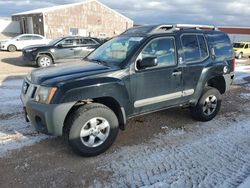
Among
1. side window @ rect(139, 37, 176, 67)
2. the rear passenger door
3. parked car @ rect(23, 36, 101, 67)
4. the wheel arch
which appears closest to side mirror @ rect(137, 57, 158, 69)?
side window @ rect(139, 37, 176, 67)

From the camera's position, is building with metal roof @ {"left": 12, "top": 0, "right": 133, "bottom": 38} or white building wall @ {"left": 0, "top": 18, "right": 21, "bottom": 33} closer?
building with metal roof @ {"left": 12, "top": 0, "right": 133, "bottom": 38}

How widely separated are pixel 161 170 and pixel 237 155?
1.32 metres

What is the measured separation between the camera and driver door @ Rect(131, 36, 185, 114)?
4184 millimetres

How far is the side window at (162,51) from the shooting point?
4314 mm

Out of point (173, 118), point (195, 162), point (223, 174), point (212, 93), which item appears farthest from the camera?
point (173, 118)

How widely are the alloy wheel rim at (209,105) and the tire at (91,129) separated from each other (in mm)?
2224

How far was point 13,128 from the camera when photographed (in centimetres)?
480

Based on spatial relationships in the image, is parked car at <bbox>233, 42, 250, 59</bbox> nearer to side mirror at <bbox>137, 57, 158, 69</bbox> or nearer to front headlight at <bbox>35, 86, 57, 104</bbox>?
side mirror at <bbox>137, 57, 158, 69</bbox>

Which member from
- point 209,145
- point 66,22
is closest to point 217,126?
point 209,145

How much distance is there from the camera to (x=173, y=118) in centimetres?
562

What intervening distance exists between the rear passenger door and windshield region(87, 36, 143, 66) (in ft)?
3.22

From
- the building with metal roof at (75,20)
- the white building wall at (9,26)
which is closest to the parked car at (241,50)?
A: the building with metal roof at (75,20)

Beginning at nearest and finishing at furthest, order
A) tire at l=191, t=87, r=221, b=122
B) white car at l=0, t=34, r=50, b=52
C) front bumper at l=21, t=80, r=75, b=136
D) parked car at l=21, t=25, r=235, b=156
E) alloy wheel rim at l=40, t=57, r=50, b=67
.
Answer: front bumper at l=21, t=80, r=75, b=136
parked car at l=21, t=25, r=235, b=156
tire at l=191, t=87, r=221, b=122
alloy wheel rim at l=40, t=57, r=50, b=67
white car at l=0, t=34, r=50, b=52

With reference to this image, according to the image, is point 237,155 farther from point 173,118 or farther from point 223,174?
point 173,118
